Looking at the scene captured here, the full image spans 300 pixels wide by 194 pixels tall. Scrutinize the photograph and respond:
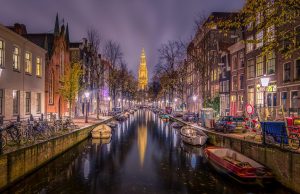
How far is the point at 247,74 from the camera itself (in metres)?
42.2

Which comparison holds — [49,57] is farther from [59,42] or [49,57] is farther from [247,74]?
[247,74]

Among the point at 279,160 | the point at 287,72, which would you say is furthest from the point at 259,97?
the point at 279,160

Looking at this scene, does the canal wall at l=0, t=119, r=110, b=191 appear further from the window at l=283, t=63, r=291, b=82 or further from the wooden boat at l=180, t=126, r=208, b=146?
the window at l=283, t=63, r=291, b=82

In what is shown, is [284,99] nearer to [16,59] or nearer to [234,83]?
[234,83]

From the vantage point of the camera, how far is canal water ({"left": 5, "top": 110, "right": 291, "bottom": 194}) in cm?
1517

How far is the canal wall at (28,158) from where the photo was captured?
13781 millimetres

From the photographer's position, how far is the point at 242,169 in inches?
624

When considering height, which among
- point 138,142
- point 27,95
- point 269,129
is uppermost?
point 27,95

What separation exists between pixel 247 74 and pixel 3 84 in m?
30.2

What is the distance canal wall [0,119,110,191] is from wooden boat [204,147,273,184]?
34.8ft

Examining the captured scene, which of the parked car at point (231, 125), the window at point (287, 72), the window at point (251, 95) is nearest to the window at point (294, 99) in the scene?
the window at point (287, 72)

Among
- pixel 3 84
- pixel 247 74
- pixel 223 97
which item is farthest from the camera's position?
pixel 223 97

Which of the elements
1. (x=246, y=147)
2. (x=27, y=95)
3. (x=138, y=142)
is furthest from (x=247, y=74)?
(x=27, y=95)

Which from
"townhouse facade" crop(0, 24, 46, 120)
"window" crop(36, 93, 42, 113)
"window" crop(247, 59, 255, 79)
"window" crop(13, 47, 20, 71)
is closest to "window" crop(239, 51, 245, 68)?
"window" crop(247, 59, 255, 79)
